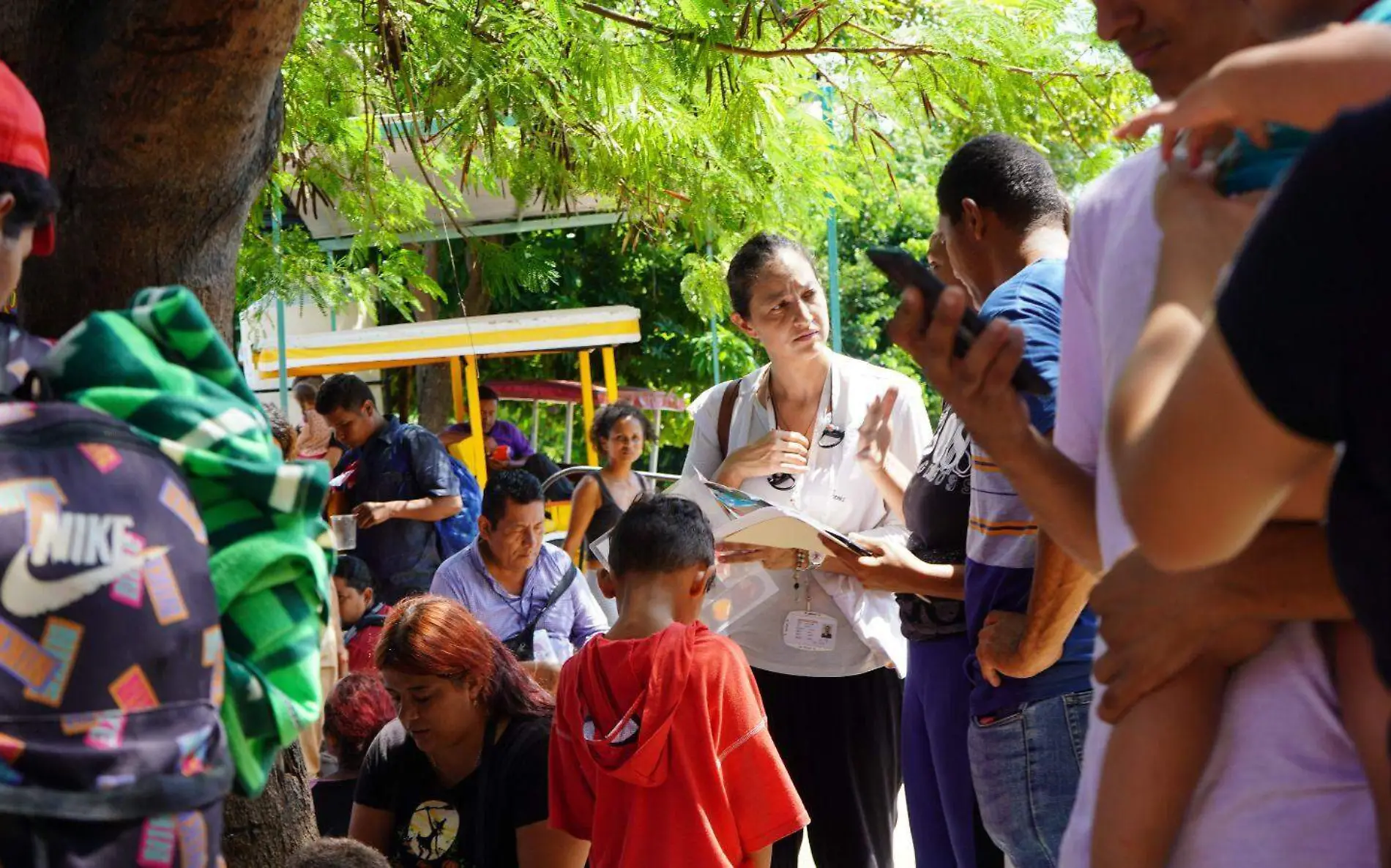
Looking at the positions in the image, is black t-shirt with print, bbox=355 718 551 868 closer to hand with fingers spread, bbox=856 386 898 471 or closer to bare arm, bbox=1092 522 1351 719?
hand with fingers spread, bbox=856 386 898 471

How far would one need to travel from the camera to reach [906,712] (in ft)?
11.9

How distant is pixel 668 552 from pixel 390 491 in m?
4.13

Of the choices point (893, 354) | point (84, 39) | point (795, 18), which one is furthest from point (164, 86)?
point (893, 354)

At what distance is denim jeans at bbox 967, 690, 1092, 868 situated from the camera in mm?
2750

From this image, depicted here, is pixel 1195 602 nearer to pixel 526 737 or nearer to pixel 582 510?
pixel 526 737

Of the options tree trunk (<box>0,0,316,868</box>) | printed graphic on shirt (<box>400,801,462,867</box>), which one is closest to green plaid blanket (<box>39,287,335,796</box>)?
tree trunk (<box>0,0,316,868</box>)

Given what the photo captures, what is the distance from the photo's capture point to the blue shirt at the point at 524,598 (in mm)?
6082

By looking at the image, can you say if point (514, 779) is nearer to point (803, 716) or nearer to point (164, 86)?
point (803, 716)

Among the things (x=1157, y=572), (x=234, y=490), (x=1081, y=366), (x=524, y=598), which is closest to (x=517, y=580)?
(x=524, y=598)

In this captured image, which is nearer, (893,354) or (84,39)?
(84,39)

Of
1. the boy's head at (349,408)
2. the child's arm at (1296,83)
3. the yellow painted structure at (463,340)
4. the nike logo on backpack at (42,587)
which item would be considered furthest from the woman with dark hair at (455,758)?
the yellow painted structure at (463,340)

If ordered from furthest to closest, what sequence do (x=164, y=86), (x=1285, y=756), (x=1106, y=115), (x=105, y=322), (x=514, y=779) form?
(x=1106, y=115), (x=514, y=779), (x=164, y=86), (x=105, y=322), (x=1285, y=756)

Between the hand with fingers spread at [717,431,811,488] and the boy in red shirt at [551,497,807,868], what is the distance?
88cm

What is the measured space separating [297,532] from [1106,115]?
457 centimetres
